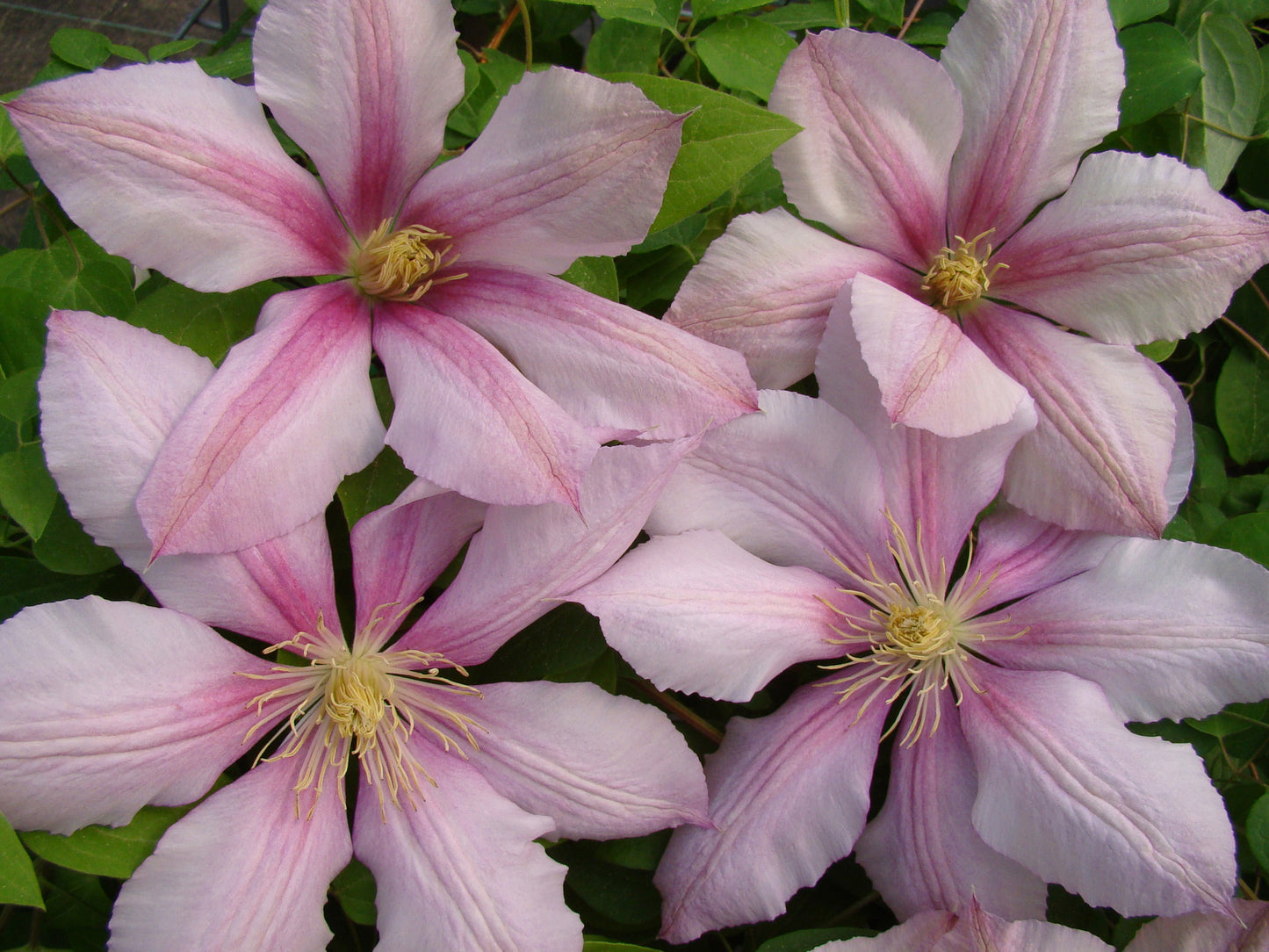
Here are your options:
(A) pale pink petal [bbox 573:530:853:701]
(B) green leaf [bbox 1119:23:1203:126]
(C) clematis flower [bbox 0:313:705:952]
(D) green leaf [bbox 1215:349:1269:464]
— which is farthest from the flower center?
(D) green leaf [bbox 1215:349:1269:464]

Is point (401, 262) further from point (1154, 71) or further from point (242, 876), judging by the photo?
point (1154, 71)

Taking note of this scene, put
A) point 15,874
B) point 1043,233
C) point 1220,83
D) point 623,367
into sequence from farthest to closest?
point 1220,83
point 1043,233
point 623,367
point 15,874

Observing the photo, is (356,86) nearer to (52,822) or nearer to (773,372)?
(773,372)

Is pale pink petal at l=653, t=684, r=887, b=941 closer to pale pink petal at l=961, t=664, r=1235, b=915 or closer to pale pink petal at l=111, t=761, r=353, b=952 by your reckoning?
pale pink petal at l=961, t=664, r=1235, b=915

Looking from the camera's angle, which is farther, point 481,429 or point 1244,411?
point 1244,411

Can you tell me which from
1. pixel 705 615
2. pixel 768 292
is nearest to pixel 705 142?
pixel 768 292
